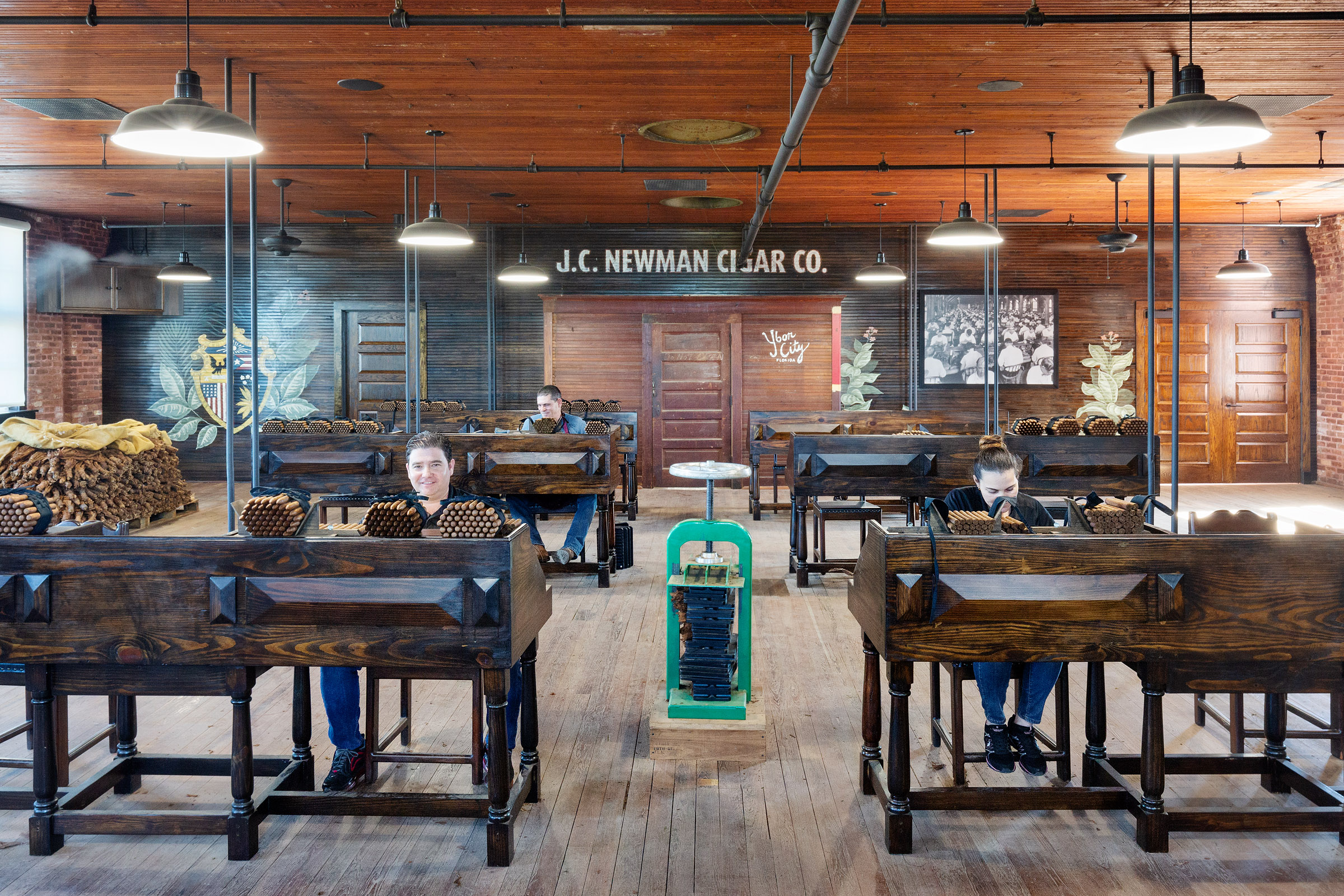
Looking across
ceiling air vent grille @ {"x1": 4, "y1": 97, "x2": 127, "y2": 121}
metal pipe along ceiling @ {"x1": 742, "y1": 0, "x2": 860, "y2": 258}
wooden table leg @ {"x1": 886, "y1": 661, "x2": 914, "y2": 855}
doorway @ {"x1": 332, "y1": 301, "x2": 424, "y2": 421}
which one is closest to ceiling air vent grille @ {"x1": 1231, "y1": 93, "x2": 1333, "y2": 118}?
metal pipe along ceiling @ {"x1": 742, "y1": 0, "x2": 860, "y2": 258}

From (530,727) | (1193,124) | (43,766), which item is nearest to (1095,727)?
(530,727)

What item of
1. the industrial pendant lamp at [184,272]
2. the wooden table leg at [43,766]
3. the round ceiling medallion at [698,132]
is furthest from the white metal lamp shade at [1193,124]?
the industrial pendant lamp at [184,272]

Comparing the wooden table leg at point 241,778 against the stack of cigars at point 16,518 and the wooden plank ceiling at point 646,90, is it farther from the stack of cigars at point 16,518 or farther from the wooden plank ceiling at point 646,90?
the wooden plank ceiling at point 646,90

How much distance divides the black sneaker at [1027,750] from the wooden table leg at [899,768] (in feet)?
2.06

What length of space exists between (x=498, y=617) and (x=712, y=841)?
0.99 meters

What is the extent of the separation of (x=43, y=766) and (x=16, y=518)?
A: 75cm

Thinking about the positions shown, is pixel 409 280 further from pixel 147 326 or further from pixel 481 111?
pixel 481 111

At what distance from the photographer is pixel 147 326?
1255 centimetres

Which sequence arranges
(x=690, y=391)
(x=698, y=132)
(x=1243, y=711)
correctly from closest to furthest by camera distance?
(x=1243, y=711) → (x=698, y=132) → (x=690, y=391)

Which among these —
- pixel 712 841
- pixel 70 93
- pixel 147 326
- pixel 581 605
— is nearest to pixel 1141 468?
pixel 581 605

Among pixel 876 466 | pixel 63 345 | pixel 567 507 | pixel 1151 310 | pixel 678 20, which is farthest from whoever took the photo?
pixel 63 345

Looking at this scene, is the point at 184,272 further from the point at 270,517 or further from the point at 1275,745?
the point at 1275,745

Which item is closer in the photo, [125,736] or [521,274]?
[125,736]

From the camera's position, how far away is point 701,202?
10602 millimetres
